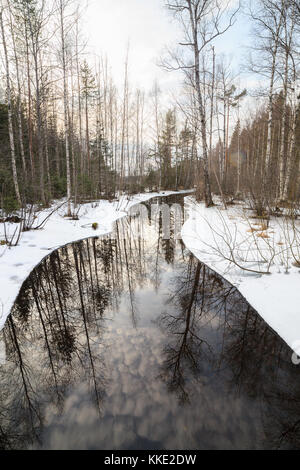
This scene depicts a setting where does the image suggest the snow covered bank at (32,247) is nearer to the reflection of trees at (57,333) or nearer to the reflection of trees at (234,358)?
the reflection of trees at (57,333)

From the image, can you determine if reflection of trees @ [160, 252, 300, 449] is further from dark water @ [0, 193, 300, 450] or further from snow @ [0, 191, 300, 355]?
snow @ [0, 191, 300, 355]

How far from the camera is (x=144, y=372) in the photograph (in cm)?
233

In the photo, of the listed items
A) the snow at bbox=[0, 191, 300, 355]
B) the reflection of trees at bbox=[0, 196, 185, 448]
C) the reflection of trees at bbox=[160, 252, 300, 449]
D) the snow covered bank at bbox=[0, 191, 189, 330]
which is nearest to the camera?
the reflection of trees at bbox=[160, 252, 300, 449]

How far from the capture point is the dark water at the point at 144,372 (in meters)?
1.73

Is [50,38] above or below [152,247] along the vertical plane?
above

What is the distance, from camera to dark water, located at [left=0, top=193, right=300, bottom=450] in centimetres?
173

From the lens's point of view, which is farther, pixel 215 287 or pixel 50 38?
pixel 50 38

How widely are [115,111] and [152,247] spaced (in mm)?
19916

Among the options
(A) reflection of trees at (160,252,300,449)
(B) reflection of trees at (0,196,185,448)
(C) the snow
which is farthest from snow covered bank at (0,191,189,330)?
(A) reflection of trees at (160,252,300,449)

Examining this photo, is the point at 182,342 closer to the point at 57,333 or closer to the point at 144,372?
the point at 144,372
